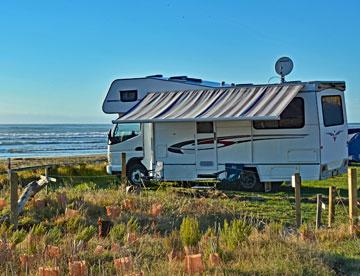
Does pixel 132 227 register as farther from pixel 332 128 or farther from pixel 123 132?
pixel 123 132

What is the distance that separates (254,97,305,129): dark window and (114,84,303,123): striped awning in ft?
1.13

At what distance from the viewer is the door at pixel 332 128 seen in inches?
491

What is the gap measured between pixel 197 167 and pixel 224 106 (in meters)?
1.76

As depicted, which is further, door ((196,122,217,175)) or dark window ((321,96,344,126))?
door ((196,122,217,175))

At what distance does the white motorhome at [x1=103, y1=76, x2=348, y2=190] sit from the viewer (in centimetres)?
1247

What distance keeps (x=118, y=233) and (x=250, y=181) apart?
285 inches

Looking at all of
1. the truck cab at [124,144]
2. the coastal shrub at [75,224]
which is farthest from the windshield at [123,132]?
the coastal shrub at [75,224]

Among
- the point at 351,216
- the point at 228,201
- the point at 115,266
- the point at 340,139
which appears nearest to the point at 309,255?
the point at 115,266

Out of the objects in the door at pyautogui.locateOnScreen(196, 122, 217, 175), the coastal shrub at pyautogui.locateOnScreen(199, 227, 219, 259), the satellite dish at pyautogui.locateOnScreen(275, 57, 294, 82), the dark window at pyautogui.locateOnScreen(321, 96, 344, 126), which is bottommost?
the coastal shrub at pyautogui.locateOnScreen(199, 227, 219, 259)

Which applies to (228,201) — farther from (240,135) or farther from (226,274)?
(226,274)

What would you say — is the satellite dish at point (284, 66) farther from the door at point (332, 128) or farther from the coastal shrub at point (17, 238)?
the coastal shrub at point (17, 238)

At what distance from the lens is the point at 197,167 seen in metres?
13.9

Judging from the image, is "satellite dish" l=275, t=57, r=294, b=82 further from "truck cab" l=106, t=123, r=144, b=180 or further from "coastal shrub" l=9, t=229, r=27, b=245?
"coastal shrub" l=9, t=229, r=27, b=245

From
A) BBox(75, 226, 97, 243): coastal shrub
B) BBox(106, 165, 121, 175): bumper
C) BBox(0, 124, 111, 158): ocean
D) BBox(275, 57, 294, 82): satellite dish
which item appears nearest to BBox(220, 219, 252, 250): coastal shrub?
BBox(75, 226, 97, 243): coastal shrub
